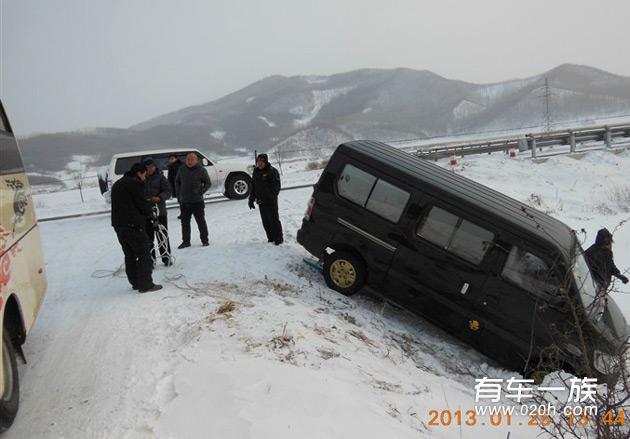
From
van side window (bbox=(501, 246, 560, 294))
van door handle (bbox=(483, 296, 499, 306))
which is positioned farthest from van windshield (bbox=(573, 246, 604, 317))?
van door handle (bbox=(483, 296, 499, 306))

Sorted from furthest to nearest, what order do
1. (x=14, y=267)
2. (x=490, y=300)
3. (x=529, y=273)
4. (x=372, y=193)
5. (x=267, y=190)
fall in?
(x=267, y=190) < (x=372, y=193) < (x=490, y=300) < (x=529, y=273) < (x=14, y=267)

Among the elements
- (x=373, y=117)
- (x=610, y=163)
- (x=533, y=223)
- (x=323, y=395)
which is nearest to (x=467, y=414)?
(x=323, y=395)

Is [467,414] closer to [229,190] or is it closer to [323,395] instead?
[323,395]

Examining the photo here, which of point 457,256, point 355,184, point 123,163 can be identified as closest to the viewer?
point 457,256

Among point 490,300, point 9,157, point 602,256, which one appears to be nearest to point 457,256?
point 490,300

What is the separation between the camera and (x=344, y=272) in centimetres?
751

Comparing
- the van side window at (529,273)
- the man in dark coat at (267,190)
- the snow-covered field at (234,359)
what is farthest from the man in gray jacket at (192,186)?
the van side window at (529,273)

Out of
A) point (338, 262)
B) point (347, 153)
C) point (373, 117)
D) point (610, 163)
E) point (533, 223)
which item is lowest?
point (373, 117)

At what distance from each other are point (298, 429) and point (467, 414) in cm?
194

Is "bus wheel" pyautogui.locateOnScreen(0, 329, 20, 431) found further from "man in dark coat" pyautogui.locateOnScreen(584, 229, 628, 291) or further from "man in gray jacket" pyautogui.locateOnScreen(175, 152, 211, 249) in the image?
"man in dark coat" pyautogui.locateOnScreen(584, 229, 628, 291)

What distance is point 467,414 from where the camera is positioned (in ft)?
15.4

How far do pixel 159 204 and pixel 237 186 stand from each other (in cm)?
705

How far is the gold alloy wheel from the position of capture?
743 cm

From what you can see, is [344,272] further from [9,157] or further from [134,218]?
[9,157]
